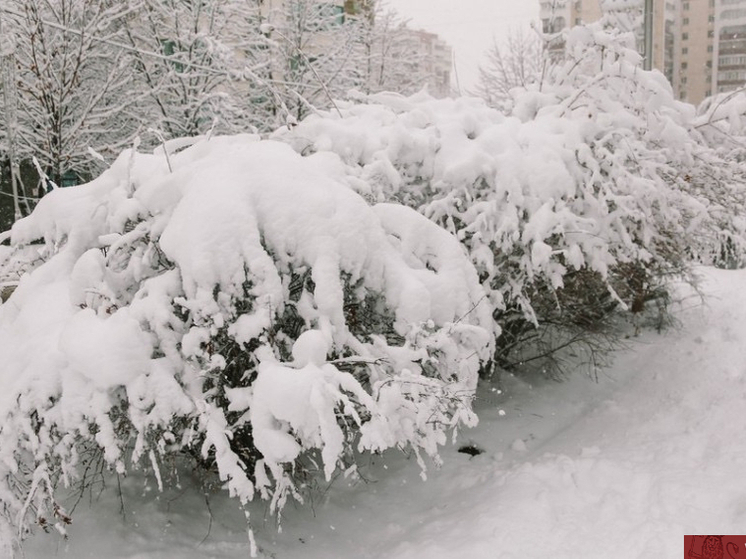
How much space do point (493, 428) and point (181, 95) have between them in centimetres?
870

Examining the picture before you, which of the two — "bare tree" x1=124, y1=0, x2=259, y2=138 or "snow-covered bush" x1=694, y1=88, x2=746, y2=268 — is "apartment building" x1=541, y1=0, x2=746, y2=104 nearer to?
"bare tree" x1=124, y1=0, x2=259, y2=138

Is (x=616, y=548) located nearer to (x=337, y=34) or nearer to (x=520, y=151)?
(x=520, y=151)

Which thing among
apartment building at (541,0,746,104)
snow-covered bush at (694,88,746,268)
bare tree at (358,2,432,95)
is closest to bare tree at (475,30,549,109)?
bare tree at (358,2,432,95)

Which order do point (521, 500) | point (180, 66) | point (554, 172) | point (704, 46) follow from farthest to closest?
point (704, 46) → point (180, 66) → point (554, 172) → point (521, 500)

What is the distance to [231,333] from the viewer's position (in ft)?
11.7

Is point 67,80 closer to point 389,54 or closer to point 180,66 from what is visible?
point 180,66

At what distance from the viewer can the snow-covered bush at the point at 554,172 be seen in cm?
508

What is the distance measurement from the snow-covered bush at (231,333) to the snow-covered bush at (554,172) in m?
0.87

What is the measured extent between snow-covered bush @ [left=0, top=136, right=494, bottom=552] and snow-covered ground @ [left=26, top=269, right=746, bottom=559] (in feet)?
2.12

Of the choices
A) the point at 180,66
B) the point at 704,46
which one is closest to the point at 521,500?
the point at 180,66

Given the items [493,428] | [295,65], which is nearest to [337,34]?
[295,65]

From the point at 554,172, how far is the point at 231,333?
2.78 meters

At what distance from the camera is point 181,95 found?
474 inches

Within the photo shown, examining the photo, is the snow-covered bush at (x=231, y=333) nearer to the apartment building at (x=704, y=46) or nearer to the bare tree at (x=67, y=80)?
the bare tree at (x=67, y=80)
